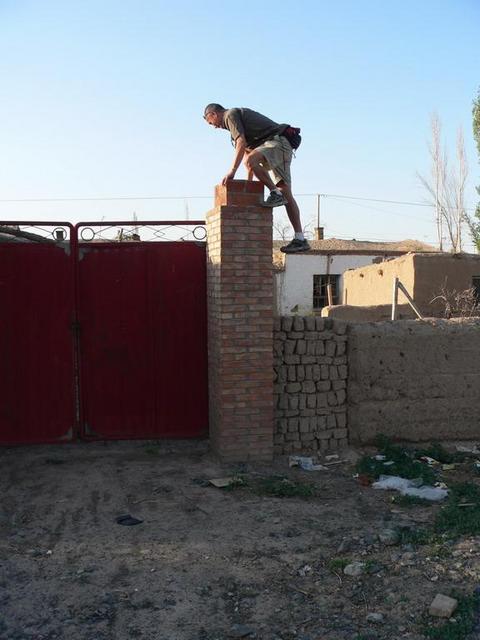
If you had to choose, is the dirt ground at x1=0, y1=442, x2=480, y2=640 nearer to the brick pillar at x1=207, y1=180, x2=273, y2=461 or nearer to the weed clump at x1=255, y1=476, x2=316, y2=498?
the weed clump at x1=255, y1=476, x2=316, y2=498

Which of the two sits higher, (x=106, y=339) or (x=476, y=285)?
(x=476, y=285)

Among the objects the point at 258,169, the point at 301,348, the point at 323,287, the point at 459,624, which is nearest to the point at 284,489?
the point at 301,348

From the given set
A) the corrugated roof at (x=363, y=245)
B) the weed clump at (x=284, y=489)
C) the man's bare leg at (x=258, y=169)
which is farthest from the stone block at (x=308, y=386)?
the corrugated roof at (x=363, y=245)

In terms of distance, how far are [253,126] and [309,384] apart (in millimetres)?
2496

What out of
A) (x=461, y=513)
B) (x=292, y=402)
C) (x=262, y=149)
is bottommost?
(x=461, y=513)

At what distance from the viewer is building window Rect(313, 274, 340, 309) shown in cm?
3056

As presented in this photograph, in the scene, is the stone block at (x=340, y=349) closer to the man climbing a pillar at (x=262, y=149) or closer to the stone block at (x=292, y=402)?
the stone block at (x=292, y=402)

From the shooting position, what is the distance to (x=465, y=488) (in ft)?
16.2

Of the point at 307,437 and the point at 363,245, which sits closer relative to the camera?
the point at 307,437

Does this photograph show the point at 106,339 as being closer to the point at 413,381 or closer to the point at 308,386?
the point at 308,386

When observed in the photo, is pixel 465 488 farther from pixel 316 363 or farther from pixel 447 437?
pixel 316 363

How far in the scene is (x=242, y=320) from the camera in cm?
562

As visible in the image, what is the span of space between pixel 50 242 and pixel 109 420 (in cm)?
187

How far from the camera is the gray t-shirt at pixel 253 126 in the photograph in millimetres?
5621
